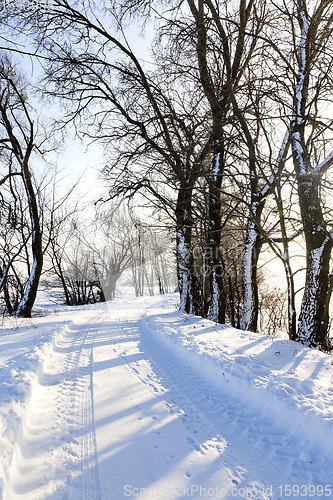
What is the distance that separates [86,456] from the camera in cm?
309

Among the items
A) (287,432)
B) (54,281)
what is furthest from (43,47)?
(54,281)

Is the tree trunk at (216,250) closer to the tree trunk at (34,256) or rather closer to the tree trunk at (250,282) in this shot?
the tree trunk at (250,282)

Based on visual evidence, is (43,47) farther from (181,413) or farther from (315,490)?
(315,490)

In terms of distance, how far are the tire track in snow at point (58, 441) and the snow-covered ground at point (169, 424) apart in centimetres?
1

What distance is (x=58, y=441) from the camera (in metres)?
3.38

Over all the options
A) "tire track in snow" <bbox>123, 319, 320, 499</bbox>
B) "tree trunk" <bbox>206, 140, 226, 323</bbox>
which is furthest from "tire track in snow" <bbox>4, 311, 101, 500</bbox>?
"tree trunk" <bbox>206, 140, 226, 323</bbox>

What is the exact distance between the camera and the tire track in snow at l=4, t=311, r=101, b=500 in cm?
268

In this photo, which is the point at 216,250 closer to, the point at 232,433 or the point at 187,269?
the point at 187,269

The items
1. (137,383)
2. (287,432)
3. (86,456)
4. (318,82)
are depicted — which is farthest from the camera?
(318,82)

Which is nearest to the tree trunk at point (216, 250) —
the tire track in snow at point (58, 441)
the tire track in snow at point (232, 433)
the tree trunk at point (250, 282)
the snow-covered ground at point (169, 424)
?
the tree trunk at point (250, 282)

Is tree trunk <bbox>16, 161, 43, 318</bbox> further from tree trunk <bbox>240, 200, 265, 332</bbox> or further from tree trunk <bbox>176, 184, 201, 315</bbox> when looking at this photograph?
tree trunk <bbox>240, 200, 265, 332</bbox>

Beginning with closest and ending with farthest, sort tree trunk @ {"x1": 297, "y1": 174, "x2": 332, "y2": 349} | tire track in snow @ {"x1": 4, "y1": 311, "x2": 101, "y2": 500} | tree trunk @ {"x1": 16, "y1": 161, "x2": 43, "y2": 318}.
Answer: tire track in snow @ {"x1": 4, "y1": 311, "x2": 101, "y2": 500}, tree trunk @ {"x1": 297, "y1": 174, "x2": 332, "y2": 349}, tree trunk @ {"x1": 16, "y1": 161, "x2": 43, "y2": 318}

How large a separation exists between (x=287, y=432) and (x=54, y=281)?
28.4 m

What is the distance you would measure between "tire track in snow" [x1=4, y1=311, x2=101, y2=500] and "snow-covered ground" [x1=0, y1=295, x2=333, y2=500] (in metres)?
0.01
